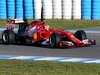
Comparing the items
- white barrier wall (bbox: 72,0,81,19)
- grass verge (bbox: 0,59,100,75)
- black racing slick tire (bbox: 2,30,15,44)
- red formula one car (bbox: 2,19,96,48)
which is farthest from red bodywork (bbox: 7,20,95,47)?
white barrier wall (bbox: 72,0,81,19)

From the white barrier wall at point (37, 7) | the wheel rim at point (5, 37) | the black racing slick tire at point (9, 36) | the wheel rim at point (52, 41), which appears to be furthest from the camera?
the white barrier wall at point (37, 7)

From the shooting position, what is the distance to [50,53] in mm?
11672

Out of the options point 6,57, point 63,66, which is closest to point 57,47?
point 6,57

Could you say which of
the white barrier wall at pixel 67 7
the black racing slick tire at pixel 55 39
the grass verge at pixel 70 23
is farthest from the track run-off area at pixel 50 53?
the white barrier wall at pixel 67 7

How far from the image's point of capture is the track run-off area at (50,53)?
10.6 metres

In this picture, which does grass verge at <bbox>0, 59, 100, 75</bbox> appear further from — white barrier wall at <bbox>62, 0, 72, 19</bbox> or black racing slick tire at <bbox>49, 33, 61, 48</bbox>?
white barrier wall at <bbox>62, 0, 72, 19</bbox>

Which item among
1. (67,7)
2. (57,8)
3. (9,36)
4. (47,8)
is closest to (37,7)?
(47,8)

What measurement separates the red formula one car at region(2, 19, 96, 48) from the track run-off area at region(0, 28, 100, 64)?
17 cm

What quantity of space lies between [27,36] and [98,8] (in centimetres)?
984

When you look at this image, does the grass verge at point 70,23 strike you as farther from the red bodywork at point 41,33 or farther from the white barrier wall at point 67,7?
the red bodywork at point 41,33

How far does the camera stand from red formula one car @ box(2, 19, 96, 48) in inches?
492

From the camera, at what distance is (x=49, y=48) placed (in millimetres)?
12734

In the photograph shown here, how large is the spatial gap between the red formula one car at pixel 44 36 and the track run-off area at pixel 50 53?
0.56 ft

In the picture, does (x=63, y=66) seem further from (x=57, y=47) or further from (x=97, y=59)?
(x=57, y=47)
